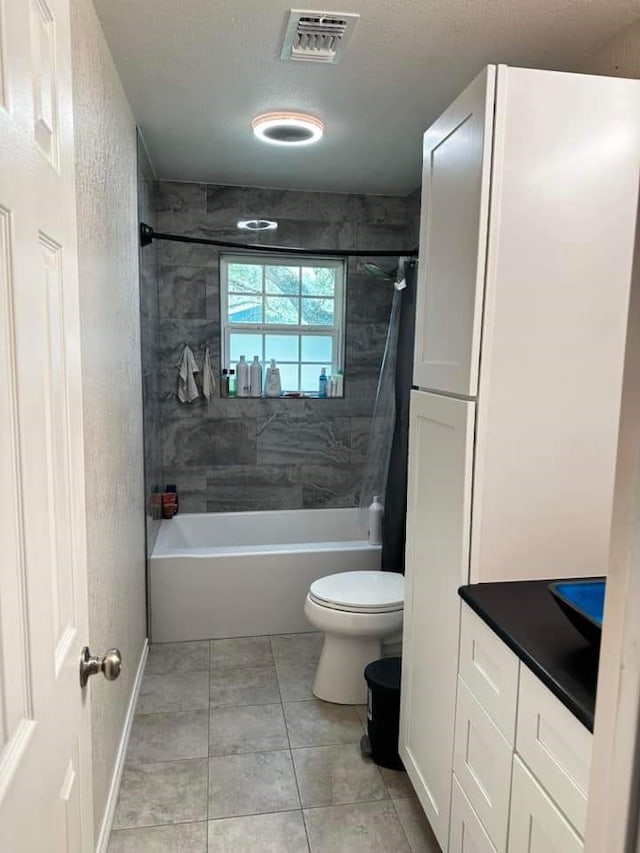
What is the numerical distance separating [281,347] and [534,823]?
3154 millimetres

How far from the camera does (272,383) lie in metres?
3.90

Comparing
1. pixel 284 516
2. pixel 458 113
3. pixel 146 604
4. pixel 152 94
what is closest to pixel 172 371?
pixel 284 516

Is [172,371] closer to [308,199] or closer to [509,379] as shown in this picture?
[308,199]

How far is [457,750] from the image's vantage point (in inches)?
63.0

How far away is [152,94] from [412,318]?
155 centimetres

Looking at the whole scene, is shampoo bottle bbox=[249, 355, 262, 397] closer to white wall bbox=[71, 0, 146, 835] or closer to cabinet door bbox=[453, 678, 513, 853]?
white wall bbox=[71, 0, 146, 835]

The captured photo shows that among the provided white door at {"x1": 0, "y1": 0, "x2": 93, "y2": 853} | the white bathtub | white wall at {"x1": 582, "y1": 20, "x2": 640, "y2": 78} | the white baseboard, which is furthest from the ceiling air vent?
the white baseboard

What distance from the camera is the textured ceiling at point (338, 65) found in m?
1.76

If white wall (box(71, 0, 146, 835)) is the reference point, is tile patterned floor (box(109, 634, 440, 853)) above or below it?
below

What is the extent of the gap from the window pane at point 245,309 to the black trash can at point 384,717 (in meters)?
2.40

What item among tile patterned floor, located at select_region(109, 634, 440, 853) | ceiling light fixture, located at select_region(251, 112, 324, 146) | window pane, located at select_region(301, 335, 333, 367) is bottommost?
tile patterned floor, located at select_region(109, 634, 440, 853)

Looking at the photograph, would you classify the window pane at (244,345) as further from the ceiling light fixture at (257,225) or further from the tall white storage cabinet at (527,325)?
the tall white storage cabinet at (527,325)

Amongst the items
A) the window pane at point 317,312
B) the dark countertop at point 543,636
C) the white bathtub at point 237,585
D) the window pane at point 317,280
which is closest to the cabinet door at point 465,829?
the dark countertop at point 543,636

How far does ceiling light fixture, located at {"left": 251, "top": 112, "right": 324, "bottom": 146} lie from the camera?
2.55 metres
